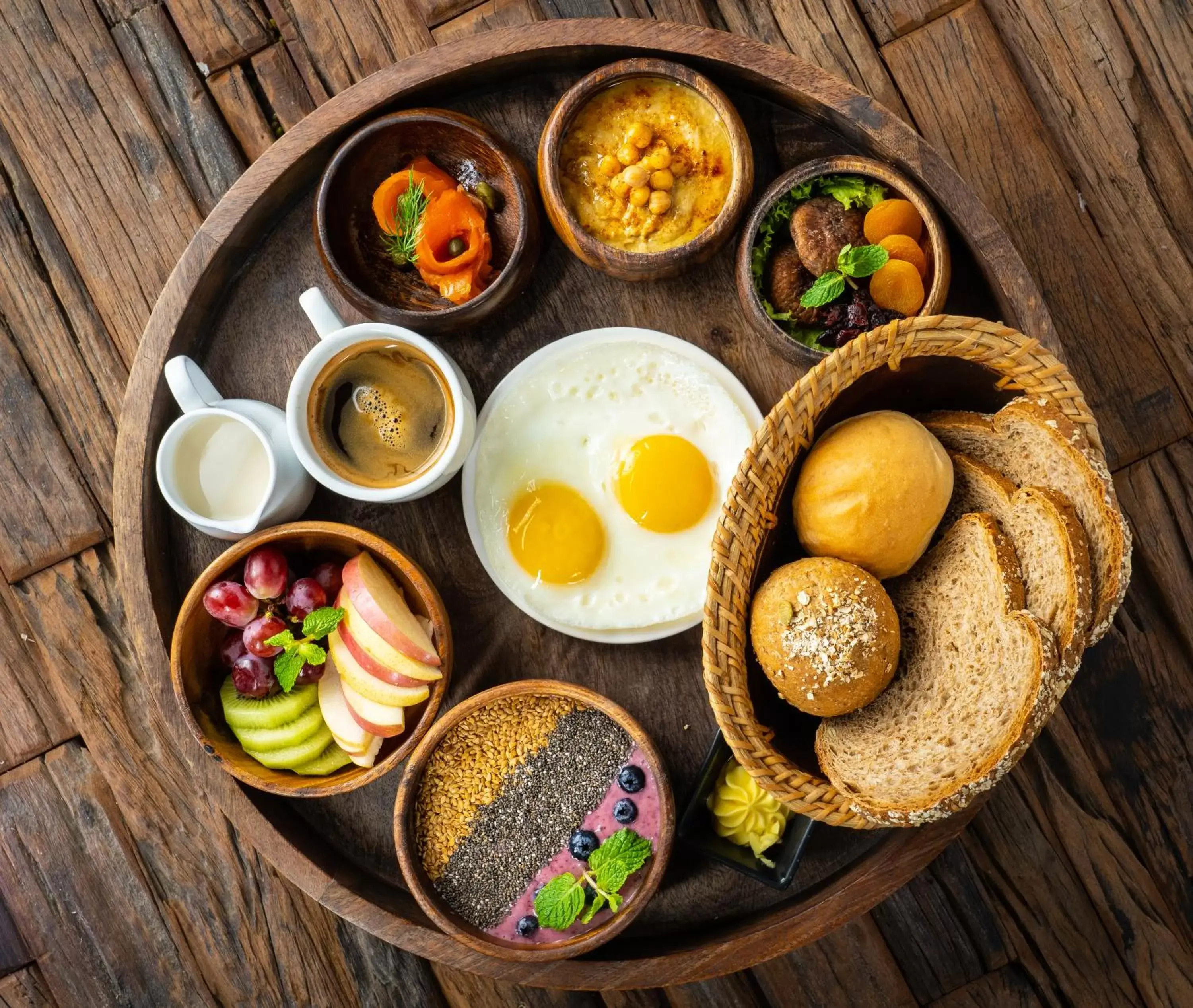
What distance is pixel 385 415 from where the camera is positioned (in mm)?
1902

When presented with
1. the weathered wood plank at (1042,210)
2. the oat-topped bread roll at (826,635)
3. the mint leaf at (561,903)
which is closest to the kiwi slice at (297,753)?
the mint leaf at (561,903)

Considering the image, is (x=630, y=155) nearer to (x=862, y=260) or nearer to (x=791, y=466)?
(x=862, y=260)

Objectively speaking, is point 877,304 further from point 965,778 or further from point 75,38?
point 75,38

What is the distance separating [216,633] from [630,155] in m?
1.36

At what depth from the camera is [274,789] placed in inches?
72.0

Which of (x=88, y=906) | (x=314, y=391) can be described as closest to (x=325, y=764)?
(x=314, y=391)

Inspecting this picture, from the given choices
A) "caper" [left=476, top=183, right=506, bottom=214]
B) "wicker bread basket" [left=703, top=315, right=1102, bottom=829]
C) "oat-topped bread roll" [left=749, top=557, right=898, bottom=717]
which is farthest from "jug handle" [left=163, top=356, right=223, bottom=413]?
"oat-topped bread roll" [left=749, top=557, right=898, bottom=717]

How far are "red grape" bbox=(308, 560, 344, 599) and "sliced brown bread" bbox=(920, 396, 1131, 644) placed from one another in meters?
1.30

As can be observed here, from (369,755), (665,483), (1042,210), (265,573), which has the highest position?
(265,573)

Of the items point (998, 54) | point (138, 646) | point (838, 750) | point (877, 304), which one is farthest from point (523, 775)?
point (998, 54)

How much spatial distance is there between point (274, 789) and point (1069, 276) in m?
2.27

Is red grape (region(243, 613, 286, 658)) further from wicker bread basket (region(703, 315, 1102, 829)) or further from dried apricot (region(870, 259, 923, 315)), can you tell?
dried apricot (region(870, 259, 923, 315))

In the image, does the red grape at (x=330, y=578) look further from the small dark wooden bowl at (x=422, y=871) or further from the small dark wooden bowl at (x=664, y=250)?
the small dark wooden bowl at (x=664, y=250)

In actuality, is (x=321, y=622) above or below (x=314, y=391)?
below
